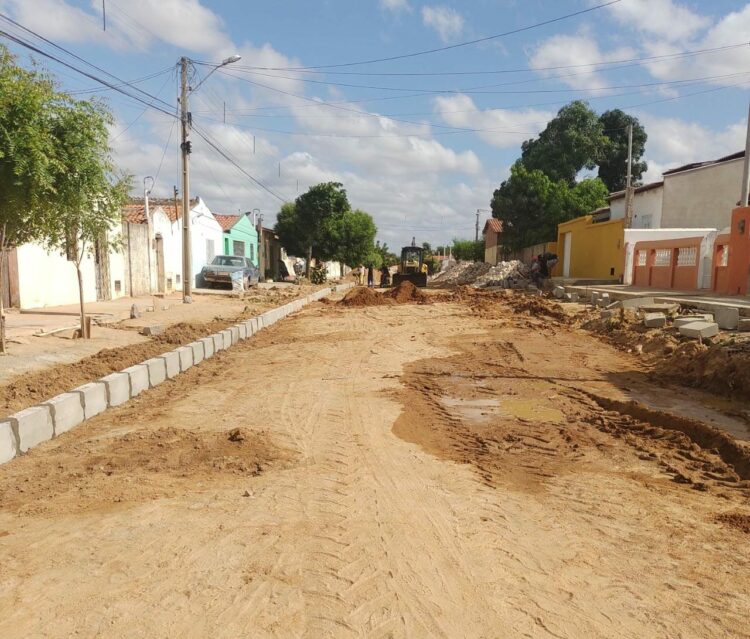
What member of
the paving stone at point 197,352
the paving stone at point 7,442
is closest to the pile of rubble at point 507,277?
the paving stone at point 197,352

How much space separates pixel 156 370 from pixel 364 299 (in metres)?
14.0

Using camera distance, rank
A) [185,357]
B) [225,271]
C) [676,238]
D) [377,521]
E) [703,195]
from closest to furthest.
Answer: [377,521] < [185,357] < [676,238] < [703,195] < [225,271]

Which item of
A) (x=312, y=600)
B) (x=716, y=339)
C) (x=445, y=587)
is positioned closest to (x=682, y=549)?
(x=445, y=587)

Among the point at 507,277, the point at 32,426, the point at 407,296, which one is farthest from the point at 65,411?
the point at 507,277

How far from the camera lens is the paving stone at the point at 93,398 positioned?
248 inches

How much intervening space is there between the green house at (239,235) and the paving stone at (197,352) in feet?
82.1

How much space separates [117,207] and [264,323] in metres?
5.25

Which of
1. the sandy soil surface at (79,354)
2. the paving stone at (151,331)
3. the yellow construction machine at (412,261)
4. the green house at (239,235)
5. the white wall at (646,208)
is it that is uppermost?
the white wall at (646,208)

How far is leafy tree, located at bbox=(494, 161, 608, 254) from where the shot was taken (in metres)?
35.2

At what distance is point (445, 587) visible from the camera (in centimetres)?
303

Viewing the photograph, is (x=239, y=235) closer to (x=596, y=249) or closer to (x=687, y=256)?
Answer: (x=596, y=249)

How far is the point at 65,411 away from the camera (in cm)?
592

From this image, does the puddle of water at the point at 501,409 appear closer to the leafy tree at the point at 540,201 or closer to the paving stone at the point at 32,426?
the paving stone at the point at 32,426

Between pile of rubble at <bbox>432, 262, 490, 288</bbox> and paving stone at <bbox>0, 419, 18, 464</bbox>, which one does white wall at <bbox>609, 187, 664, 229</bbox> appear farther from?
paving stone at <bbox>0, 419, 18, 464</bbox>
